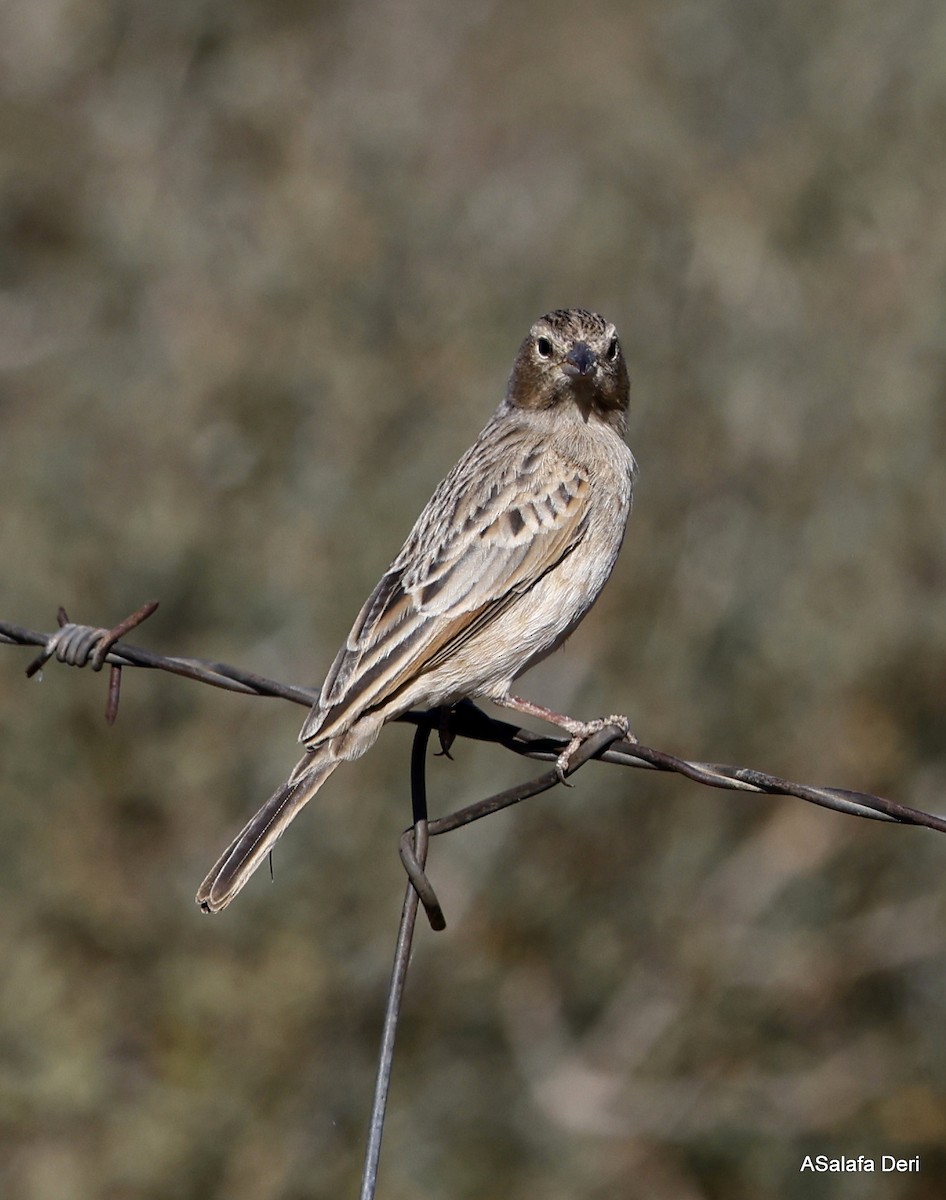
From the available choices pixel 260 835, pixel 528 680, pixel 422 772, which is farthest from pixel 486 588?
pixel 528 680

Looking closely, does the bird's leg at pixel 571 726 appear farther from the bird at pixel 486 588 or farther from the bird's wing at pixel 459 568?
the bird's wing at pixel 459 568

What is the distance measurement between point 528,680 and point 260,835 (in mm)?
3813

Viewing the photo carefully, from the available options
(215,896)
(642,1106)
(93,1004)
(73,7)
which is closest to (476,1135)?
(642,1106)

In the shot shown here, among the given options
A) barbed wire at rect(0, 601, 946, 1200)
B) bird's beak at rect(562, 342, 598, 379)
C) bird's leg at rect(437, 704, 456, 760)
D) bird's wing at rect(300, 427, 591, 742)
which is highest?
bird's beak at rect(562, 342, 598, 379)

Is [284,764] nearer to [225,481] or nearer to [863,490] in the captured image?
[225,481]

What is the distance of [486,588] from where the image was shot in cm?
527

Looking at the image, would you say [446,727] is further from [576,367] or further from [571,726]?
[576,367]

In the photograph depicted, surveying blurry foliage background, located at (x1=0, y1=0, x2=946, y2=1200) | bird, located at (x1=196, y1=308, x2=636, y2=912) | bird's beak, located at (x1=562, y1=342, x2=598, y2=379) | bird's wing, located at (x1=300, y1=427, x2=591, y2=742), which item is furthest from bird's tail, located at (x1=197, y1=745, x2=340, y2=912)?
blurry foliage background, located at (x1=0, y1=0, x2=946, y2=1200)

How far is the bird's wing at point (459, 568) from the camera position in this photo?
491 centimetres

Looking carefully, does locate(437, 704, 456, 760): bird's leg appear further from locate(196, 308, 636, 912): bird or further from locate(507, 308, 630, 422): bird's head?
locate(507, 308, 630, 422): bird's head

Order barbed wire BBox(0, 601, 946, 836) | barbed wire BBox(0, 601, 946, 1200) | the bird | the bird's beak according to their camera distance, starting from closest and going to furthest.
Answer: barbed wire BBox(0, 601, 946, 1200) < barbed wire BBox(0, 601, 946, 836) < the bird < the bird's beak

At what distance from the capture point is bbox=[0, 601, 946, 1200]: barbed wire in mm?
3422

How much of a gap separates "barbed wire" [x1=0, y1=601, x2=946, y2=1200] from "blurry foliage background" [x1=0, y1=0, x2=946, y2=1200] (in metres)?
2.86

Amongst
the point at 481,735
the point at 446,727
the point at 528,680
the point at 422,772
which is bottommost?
the point at 422,772
